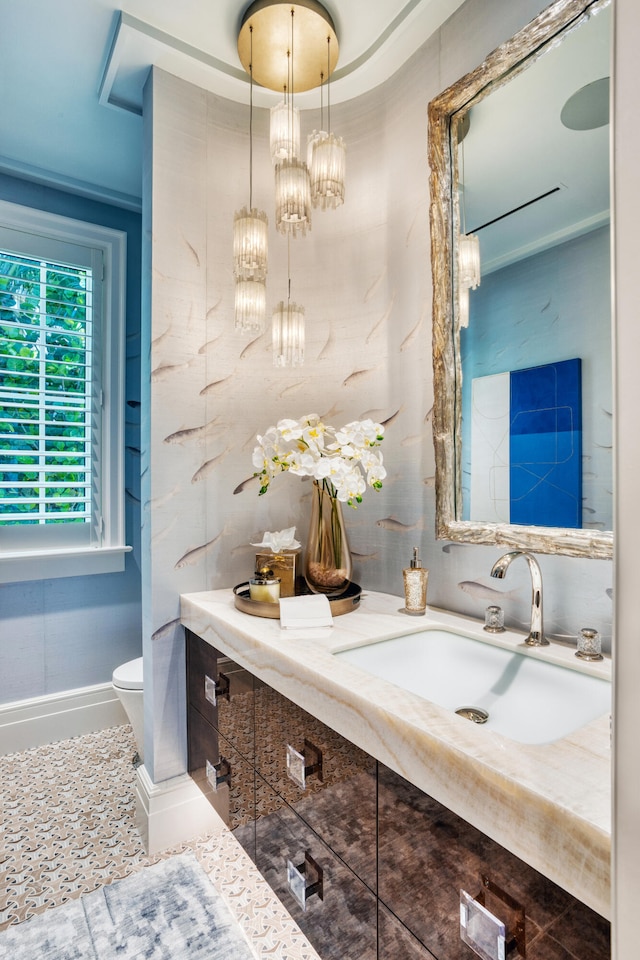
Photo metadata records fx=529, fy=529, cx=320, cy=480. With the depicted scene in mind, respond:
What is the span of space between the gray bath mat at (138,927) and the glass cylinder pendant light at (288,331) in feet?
5.35

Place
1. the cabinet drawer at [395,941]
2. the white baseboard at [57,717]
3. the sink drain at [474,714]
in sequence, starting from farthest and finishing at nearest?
the white baseboard at [57,717] → the sink drain at [474,714] → the cabinet drawer at [395,941]

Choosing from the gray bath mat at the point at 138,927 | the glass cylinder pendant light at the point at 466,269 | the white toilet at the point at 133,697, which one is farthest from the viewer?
the white toilet at the point at 133,697

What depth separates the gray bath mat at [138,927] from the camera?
135 cm

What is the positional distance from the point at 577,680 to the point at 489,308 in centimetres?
93

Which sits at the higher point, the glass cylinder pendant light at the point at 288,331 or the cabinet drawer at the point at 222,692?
the glass cylinder pendant light at the point at 288,331

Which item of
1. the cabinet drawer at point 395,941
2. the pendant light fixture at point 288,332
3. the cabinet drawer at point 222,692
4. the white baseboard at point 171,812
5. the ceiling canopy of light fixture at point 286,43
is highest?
the ceiling canopy of light fixture at point 286,43

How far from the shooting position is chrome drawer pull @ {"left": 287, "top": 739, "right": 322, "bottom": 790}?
112 cm

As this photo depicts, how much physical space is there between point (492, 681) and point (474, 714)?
13 centimetres

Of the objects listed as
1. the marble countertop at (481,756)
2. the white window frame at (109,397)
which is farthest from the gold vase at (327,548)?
the white window frame at (109,397)

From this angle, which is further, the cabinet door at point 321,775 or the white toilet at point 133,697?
the white toilet at point 133,697

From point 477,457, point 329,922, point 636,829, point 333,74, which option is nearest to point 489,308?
point 477,457

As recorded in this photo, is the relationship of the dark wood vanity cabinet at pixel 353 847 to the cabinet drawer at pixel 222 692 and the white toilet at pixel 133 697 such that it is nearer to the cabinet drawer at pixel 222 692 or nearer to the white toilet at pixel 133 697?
the cabinet drawer at pixel 222 692

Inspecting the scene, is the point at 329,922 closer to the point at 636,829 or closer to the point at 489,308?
the point at 636,829

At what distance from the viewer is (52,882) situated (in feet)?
5.24
